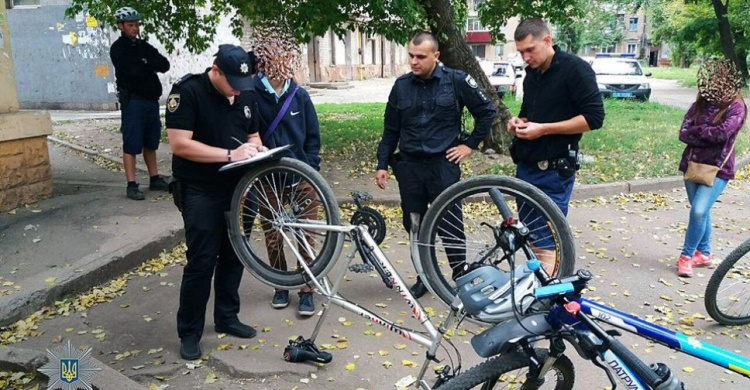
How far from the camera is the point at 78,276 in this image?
485 cm

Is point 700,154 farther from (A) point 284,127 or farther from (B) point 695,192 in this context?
(A) point 284,127

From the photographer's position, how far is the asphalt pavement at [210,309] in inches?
147

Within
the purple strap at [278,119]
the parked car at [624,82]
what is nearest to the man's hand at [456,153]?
the purple strap at [278,119]

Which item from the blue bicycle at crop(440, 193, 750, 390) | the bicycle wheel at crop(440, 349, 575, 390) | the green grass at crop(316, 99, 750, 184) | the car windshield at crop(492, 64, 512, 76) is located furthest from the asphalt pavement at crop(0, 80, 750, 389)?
the car windshield at crop(492, 64, 512, 76)

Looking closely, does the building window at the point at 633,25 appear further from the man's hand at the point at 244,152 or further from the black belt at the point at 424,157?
the man's hand at the point at 244,152

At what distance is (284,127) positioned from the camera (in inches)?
171

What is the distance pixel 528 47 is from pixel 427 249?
4.69 feet

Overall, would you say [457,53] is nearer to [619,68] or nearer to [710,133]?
[710,133]

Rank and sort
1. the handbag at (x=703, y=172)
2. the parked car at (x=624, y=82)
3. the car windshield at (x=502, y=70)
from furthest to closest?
the car windshield at (x=502, y=70) < the parked car at (x=624, y=82) < the handbag at (x=703, y=172)

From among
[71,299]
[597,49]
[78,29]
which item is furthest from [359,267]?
[597,49]

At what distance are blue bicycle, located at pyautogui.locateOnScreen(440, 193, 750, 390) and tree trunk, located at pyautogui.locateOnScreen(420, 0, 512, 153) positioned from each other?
23.1 feet

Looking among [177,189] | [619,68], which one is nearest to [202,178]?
[177,189]

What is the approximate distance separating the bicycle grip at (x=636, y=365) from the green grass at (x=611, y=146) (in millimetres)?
6279

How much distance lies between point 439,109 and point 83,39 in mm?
14785
